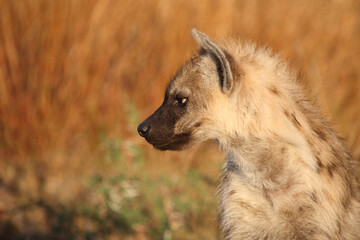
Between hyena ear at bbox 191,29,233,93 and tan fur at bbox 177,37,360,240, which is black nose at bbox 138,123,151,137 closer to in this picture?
tan fur at bbox 177,37,360,240

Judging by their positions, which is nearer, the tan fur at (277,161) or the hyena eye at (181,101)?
the tan fur at (277,161)

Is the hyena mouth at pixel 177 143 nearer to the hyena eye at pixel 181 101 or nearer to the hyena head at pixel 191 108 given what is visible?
the hyena head at pixel 191 108

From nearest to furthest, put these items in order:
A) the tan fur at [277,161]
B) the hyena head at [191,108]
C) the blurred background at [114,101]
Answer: the tan fur at [277,161]
the hyena head at [191,108]
the blurred background at [114,101]

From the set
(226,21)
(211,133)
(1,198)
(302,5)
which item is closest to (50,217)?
(1,198)

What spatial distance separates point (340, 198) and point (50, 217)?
241 cm

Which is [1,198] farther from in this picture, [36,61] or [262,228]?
[262,228]

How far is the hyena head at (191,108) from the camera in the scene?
115 inches

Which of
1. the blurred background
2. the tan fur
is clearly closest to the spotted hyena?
the tan fur

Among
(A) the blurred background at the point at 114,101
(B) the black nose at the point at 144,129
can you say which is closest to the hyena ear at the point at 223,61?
(B) the black nose at the point at 144,129

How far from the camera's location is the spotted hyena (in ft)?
9.09

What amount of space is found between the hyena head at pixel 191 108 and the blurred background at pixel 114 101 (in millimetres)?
1135

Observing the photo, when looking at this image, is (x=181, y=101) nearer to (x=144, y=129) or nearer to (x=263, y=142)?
(x=144, y=129)

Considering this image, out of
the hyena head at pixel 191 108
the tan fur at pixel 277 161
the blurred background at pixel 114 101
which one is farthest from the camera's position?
the blurred background at pixel 114 101

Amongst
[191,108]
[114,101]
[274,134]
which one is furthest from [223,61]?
[114,101]
